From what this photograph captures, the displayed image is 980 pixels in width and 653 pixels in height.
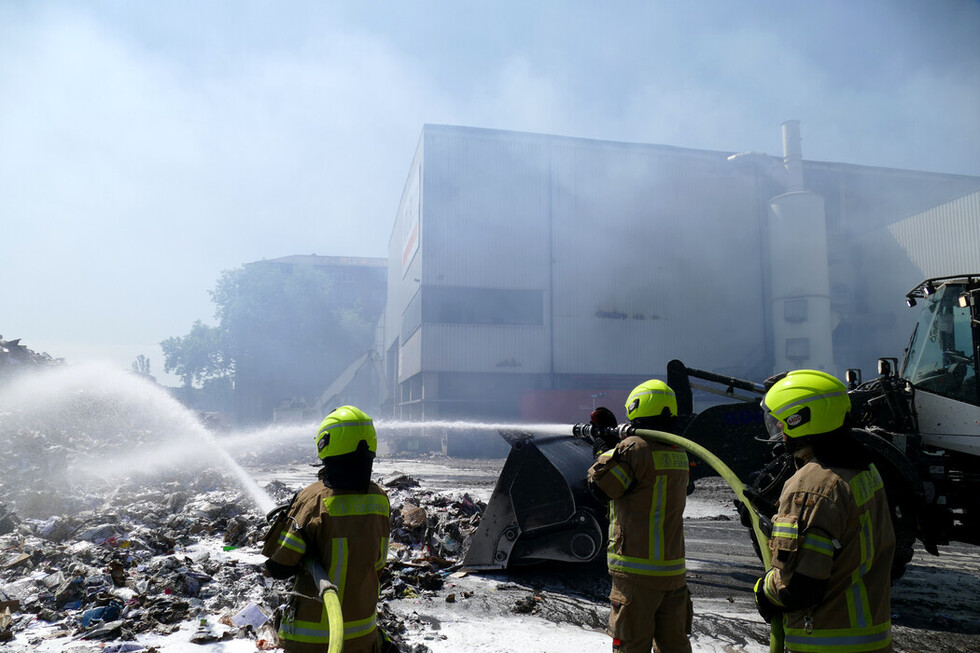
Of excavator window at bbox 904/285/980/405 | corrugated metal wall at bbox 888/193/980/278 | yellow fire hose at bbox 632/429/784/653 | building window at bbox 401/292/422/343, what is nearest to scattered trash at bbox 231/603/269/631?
yellow fire hose at bbox 632/429/784/653

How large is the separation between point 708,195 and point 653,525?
A: 2693cm

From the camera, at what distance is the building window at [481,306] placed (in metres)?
25.0

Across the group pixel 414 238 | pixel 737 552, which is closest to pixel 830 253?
pixel 414 238

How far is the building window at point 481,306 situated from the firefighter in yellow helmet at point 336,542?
2237 centimetres

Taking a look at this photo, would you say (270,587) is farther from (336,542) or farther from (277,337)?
(277,337)

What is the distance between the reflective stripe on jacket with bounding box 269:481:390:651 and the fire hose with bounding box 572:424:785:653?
153cm

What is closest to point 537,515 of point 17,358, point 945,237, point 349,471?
point 349,471

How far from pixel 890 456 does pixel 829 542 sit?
4.10m

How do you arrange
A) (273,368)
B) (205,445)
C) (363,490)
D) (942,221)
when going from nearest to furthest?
1. (363,490)
2. (205,445)
3. (942,221)
4. (273,368)

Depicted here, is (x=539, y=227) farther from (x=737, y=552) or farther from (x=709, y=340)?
(x=737, y=552)

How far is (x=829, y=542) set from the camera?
6.23ft

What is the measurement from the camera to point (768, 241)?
2733 centimetres

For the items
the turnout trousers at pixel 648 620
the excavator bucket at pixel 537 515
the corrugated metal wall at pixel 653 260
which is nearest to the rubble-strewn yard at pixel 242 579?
the excavator bucket at pixel 537 515

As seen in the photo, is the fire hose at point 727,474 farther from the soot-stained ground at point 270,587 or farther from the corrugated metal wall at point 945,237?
the corrugated metal wall at point 945,237
